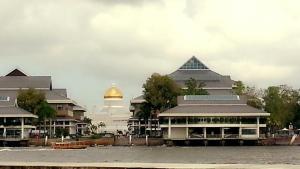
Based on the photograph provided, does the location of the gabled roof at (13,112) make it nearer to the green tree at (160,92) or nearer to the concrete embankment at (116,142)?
the concrete embankment at (116,142)

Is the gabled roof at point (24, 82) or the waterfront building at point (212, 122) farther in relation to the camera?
the gabled roof at point (24, 82)

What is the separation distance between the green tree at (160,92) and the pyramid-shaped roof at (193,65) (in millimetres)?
24477

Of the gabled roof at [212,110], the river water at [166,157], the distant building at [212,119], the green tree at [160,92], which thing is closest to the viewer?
the river water at [166,157]

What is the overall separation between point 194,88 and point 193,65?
15941mm

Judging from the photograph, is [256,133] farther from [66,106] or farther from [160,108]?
[66,106]

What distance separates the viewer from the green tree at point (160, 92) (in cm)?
13600

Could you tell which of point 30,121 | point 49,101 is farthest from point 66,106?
point 30,121

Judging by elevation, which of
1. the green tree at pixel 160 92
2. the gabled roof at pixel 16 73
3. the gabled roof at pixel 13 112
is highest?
the gabled roof at pixel 16 73

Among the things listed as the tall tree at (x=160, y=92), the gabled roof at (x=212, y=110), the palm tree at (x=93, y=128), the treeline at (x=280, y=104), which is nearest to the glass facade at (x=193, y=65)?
the treeline at (x=280, y=104)

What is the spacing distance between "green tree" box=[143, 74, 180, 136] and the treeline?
59.5ft

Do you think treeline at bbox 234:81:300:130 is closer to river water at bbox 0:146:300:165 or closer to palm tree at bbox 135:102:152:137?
palm tree at bbox 135:102:152:137

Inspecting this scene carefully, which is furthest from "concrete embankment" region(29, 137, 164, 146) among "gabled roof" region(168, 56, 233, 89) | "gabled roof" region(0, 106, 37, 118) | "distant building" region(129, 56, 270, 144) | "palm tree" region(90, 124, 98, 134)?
"palm tree" region(90, 124, 98, 134)

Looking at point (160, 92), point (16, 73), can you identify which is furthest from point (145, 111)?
→ point (16, 73)

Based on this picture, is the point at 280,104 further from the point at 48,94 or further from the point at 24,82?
the point at 24,82
